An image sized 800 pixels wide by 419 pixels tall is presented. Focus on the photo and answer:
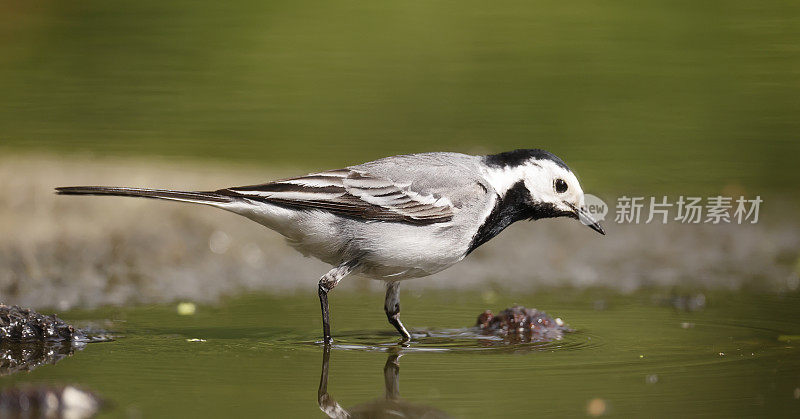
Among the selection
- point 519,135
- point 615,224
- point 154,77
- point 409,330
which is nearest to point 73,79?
point 154,77

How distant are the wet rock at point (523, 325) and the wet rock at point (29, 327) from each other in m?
2.14

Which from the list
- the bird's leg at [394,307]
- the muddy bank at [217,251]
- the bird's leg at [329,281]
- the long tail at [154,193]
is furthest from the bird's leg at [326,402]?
Result: the muddy bank at [217,251]

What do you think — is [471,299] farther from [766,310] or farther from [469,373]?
[469,373]

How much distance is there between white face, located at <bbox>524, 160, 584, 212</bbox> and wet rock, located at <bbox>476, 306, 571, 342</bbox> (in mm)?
641

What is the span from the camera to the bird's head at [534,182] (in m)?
6.16

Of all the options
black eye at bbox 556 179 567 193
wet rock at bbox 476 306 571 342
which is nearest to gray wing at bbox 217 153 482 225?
black eye at bbox 556 179 567 193

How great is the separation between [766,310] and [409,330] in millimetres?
2164

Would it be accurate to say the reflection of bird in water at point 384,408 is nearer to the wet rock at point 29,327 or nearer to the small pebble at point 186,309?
the wet rock at point 29,327

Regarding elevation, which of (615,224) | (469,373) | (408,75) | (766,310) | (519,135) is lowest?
(469,373)

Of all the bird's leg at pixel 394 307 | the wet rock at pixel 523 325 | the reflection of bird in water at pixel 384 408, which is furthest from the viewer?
the bird's leg at pixel 394 307

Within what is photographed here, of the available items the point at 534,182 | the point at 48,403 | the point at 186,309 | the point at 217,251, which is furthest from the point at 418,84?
the point at 48,403

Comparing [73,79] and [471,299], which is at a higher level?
[73,79]

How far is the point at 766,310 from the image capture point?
21.9 feet

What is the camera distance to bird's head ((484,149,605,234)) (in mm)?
6164
